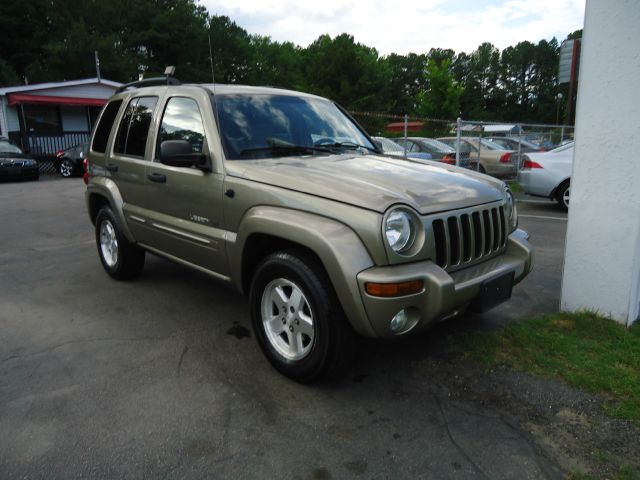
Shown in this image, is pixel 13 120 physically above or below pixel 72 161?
above

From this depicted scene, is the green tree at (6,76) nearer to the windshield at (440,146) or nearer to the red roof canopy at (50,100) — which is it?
the red roof canopy at (50,100)

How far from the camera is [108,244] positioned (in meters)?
5.54

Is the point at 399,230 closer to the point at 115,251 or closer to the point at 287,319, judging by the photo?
the point at 287,319

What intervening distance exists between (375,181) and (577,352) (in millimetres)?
1888

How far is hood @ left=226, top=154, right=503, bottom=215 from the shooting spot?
2.93 metres

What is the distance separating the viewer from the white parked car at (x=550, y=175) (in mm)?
9836

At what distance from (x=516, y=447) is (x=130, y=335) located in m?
2.91

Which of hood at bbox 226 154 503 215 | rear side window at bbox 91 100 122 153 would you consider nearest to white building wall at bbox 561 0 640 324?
hood at bbox 226 154 503 215

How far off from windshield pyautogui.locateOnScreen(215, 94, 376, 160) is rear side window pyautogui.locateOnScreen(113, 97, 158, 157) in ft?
3.17

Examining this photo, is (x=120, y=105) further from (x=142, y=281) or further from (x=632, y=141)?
(x=632, y=141)

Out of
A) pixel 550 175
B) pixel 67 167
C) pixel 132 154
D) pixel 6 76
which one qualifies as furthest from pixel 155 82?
pixel 6 76

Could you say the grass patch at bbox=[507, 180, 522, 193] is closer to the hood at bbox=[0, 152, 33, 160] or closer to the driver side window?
the driver side window

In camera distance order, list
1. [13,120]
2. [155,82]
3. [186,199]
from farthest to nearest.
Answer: [13,120], [155,82], [186,199]

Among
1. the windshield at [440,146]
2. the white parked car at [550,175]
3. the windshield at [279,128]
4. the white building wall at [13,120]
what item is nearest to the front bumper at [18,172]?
the white building wall at [13,120]
